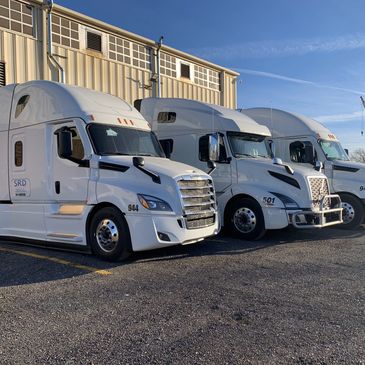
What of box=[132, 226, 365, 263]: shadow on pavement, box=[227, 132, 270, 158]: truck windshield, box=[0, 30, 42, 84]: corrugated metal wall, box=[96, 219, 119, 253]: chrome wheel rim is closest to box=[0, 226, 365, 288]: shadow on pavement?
box=[132, 226, 365, 263]: shadow on pavement

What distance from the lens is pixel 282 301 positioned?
17.6ft

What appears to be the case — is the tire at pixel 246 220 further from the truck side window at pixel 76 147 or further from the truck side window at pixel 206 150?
the truck side window at pixel 76 147

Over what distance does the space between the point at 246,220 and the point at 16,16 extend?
364 inches

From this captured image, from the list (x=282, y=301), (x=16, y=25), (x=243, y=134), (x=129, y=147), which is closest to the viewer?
(x=282, y=301)

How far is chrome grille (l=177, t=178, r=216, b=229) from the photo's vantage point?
749cm

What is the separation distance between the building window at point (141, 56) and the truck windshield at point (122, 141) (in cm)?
893

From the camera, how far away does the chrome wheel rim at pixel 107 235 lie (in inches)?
291

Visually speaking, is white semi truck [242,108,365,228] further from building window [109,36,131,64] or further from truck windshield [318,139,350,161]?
building window [109,36,131,64]

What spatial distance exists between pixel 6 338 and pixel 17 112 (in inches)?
233

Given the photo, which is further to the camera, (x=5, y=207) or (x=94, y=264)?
(x=5, y=207)

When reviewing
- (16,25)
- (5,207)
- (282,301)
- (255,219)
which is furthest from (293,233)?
(16,25)

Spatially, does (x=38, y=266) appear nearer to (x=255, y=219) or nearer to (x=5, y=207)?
(x=5, y=207)

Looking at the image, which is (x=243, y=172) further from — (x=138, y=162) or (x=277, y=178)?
(x=138, y=162)

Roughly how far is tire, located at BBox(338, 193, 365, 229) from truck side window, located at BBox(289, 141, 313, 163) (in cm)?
146
